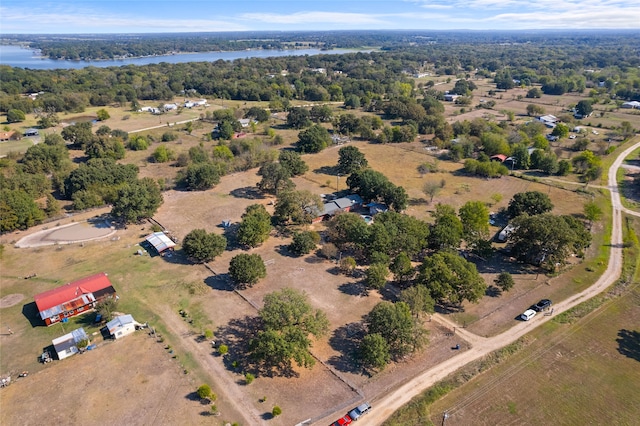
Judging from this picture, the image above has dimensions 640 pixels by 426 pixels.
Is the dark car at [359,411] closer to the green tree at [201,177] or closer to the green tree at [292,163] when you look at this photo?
the green tree at [201,177]

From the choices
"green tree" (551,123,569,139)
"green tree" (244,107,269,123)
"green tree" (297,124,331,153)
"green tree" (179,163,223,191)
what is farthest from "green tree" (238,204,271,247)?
"green tree" (551,123,569,139)

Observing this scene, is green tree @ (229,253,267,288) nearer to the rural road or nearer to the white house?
the rural road

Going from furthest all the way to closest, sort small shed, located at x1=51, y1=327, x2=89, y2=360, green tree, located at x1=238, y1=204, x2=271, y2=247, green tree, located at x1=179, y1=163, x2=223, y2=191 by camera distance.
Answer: green tree, located at x1=179, y1=163, x2=223, y2=191, green tree, located at x1=238, y1=204, x2=271, y2=247, small shed, located at x1=51, y1=327, x2=89, y2=360

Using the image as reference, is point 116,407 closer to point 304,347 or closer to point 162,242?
point 304,347

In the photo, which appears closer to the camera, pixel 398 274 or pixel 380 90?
pixel 398 274

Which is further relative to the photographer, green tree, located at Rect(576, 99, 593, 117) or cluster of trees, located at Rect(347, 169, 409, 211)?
green tree, located at Rect(576, 99, 593, 117)

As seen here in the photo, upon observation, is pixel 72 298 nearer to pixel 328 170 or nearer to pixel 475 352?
pixel 475 352

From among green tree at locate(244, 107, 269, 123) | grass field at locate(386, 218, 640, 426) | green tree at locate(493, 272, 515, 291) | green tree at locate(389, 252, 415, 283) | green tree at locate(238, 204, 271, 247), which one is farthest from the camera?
green tree at locate(244, 107, 269, 123)

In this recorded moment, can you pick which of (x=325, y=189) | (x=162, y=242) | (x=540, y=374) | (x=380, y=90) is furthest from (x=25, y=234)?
(x=380, y=90)
